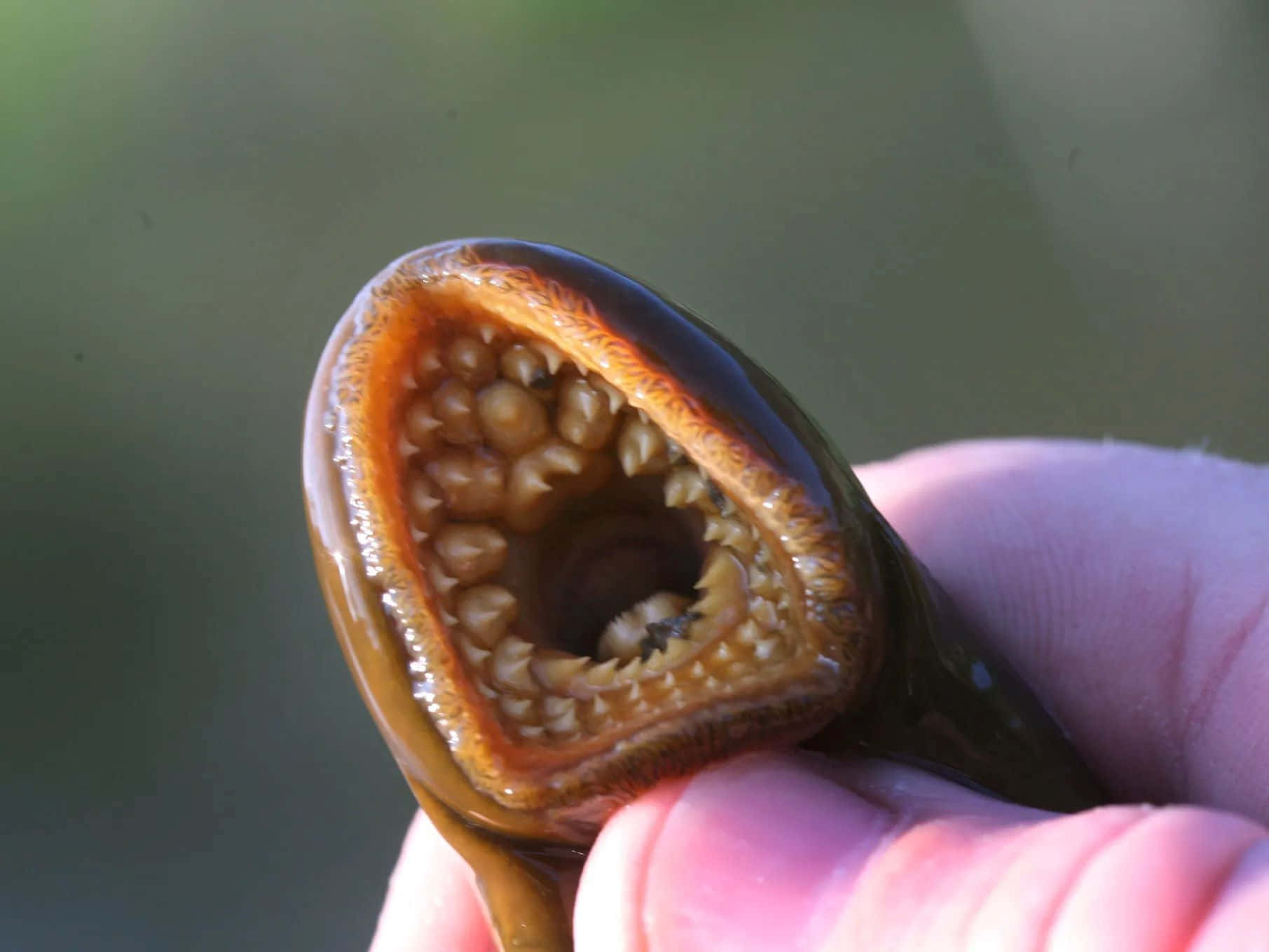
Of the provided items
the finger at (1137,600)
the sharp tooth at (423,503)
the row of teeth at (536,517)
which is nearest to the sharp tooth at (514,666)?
the row of teeth at (536,517)

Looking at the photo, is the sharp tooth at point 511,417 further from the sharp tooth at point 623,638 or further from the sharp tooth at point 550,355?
the sharp tooth at point 623,638

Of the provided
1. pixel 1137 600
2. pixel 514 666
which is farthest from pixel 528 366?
pixel 1137 600

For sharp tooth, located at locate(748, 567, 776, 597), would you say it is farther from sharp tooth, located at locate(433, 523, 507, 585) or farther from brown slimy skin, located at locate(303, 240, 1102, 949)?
sharp tooth, located at locate(433, 523, 507, 585)

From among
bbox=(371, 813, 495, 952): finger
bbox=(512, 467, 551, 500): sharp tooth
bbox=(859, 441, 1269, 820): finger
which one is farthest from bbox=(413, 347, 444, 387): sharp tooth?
bbox=(371, 813, 495, 952): finger

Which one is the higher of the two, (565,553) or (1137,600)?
(565,553)

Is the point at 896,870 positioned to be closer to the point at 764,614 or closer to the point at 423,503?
the point at 764,614

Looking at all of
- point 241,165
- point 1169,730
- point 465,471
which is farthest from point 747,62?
point 465,471
